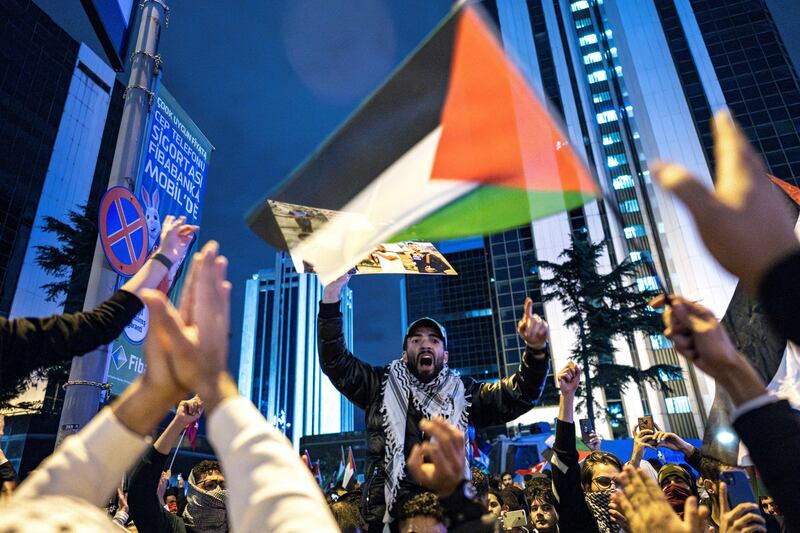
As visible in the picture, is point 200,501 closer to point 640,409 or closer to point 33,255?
point 33,255

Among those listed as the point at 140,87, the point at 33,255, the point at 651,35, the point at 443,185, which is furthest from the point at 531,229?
the point at 443,185

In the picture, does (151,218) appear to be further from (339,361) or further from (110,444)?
(110,444)

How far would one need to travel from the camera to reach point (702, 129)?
40469 millimetres

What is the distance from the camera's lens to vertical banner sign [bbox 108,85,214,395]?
8469mm

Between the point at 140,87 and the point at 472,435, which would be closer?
the point at 472,435

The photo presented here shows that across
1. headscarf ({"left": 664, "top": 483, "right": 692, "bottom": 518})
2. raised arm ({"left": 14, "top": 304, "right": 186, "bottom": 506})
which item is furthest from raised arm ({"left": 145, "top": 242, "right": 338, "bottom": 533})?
headscarf ({"left": 664, "top": 483, "right": 692, "bottom": 518})

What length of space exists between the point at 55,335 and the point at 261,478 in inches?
→ 65.4

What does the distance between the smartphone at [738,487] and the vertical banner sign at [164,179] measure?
7912 mm

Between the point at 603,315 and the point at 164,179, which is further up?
the point at 603,315

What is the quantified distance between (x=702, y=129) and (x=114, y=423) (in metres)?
48.6

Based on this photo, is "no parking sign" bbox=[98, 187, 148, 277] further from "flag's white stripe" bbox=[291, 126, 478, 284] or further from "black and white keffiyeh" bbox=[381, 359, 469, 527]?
"black and white keffiyeh" bbox=[381, 359, 469, 527]

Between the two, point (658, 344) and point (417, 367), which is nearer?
point (417, 367)

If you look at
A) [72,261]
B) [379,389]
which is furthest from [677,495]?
[72,261]

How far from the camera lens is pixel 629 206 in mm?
51469
